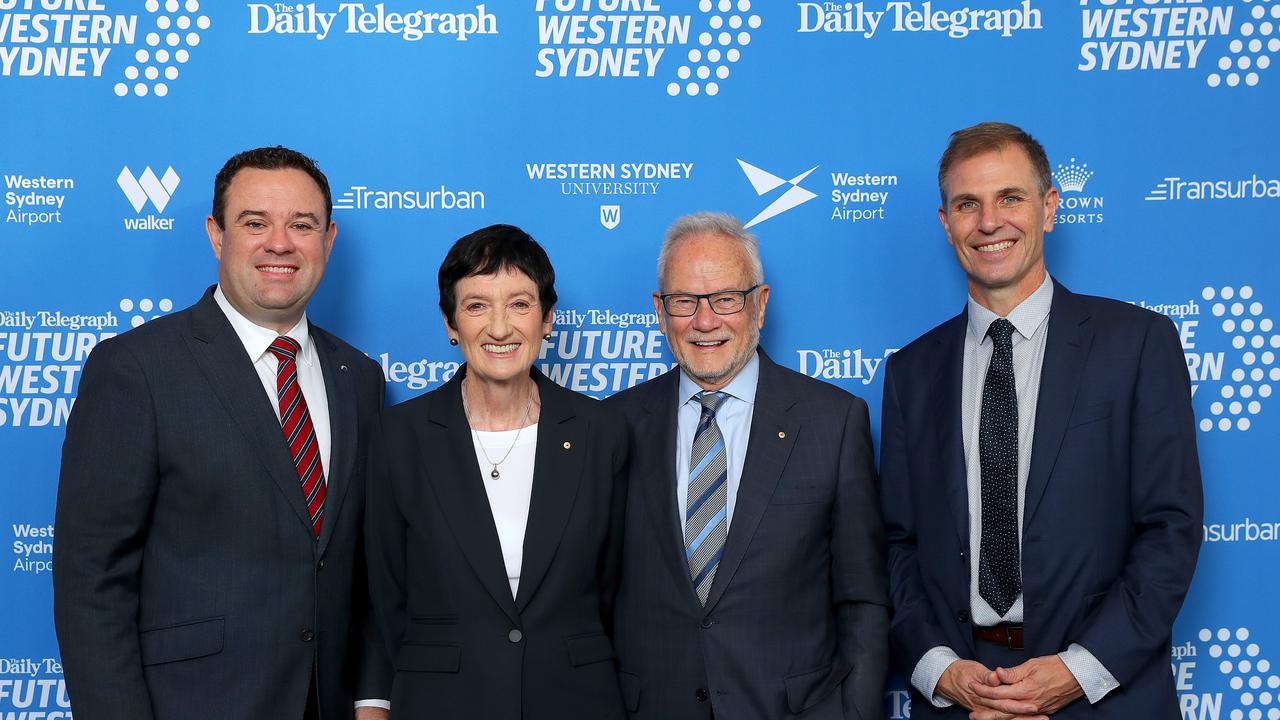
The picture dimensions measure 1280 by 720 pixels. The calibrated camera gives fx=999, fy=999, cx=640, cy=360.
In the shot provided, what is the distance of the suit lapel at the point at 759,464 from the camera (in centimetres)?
243

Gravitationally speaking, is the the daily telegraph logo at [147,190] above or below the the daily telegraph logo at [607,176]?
below

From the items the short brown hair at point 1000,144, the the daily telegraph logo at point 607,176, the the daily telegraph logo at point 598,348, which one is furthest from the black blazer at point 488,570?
the short brown hair at point 1000,144

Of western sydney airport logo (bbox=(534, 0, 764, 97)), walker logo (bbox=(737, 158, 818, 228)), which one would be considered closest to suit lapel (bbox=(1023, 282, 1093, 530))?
walker logo (bbox=(737, 158, 818, 228))

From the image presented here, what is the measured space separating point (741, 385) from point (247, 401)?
1230mm

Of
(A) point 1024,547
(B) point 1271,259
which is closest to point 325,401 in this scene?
(A) point 1024,547

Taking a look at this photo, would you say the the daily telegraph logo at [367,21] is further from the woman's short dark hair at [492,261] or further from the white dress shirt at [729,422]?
the white dress shirt at [729,422]

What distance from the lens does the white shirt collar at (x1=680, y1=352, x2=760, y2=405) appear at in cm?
261

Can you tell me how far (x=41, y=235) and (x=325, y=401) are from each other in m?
1.30

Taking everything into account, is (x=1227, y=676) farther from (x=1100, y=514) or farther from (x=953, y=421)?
(x=953, y=421)

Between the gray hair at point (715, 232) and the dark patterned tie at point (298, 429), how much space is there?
0.97 metres

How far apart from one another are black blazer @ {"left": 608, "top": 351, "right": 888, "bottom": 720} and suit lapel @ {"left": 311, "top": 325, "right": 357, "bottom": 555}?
726 mm

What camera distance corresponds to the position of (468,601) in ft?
7.53

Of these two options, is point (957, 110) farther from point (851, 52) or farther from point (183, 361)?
point (183, 361)

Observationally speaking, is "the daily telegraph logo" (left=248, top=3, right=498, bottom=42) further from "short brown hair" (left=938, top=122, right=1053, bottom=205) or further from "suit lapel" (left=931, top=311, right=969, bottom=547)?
"suit lapel" (left=931, top=311, right=969, bottom=547)
